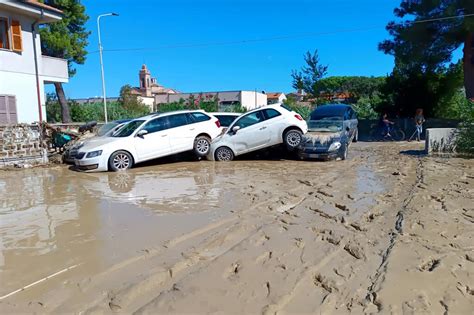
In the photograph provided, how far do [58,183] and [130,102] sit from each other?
36.7 m

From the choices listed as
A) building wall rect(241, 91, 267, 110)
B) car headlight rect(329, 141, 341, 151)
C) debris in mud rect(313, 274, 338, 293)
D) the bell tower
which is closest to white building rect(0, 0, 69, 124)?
car headlight rect(329, 141, 341, 151)

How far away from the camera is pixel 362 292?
141 inches

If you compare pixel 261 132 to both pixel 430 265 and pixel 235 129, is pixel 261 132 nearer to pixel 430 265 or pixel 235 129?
pixel 235 129

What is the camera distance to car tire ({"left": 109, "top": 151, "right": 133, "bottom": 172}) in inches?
459

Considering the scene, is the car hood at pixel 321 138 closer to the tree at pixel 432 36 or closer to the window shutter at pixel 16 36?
the tree at pixel 432 36

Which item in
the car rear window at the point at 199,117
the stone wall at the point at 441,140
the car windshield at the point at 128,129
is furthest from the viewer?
the stone wall at the point at 441,140

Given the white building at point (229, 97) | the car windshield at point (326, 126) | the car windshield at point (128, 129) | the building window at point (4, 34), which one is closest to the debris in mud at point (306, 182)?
the car windshield at point (326, 126)

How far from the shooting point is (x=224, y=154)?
42.1 feet

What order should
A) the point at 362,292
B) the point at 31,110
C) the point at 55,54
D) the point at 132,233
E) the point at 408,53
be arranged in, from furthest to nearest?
the point at 55,54
the point at 408,53
the point at 31,110
the point at 132,233
the point at 362,292

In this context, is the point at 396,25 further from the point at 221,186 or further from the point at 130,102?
the point at 130,102

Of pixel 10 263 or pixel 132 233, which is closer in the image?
pixel 10 263

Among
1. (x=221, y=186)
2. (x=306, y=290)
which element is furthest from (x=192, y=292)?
(x=221, y=186)

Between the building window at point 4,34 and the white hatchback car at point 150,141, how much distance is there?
8672mm

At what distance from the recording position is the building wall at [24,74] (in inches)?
680
